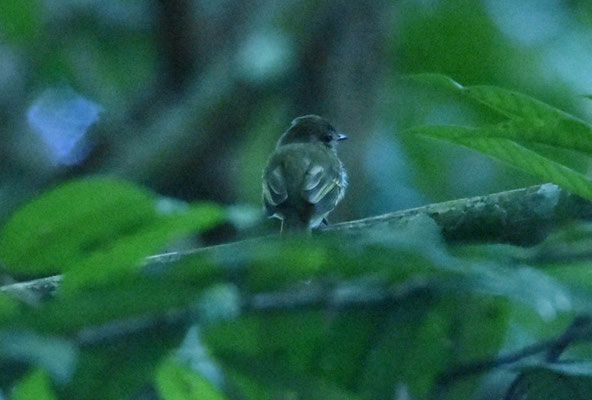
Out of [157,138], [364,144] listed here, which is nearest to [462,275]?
[157,138]

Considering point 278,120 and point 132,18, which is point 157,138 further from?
point 132,18

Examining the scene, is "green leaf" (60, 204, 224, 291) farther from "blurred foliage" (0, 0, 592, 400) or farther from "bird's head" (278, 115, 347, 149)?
"bird's head" (278, 115, 347, 149)

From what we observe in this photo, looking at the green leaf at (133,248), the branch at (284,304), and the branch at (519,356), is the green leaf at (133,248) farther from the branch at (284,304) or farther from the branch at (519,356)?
the branch at (519,356)

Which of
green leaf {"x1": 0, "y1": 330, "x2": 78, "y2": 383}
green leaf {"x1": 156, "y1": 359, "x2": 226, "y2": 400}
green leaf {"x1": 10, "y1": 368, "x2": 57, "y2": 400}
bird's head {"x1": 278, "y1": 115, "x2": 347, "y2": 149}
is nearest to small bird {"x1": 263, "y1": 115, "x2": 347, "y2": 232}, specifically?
bird's head {"x1": 278, "y1": 115, "x2": 347, "y2": 149}

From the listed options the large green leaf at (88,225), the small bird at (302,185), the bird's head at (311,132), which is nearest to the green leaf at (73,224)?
the large green leaf at (88,225)

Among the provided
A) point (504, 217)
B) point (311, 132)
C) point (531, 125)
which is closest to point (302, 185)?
point (311, 132)
